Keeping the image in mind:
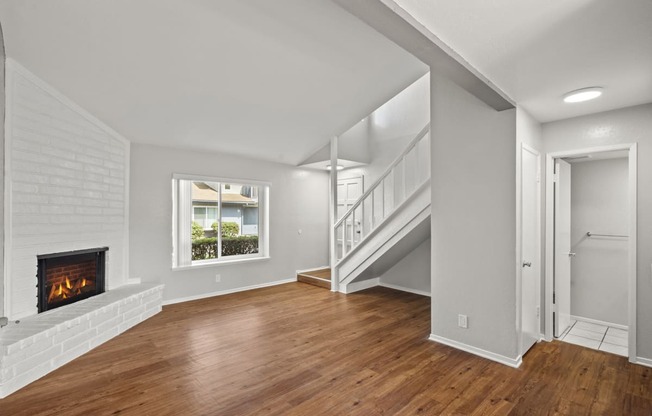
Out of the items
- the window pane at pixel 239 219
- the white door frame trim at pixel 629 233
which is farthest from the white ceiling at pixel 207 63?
the white door frame trim at pixel 629 233

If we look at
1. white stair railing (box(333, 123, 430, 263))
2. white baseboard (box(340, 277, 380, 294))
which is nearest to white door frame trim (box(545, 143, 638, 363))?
white stair railing (box(333, 123, 430, 263))

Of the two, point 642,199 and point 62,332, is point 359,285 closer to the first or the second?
point 642,199

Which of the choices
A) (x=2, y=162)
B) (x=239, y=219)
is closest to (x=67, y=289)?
(x=2, y=162)

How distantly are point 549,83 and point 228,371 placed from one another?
3594 millimetres

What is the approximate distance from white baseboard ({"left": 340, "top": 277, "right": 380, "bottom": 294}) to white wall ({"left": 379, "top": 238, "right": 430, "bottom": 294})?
0.95 feet

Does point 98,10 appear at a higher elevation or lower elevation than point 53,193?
higher

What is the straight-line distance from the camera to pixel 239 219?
5750 mm

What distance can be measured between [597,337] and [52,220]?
6.06 m

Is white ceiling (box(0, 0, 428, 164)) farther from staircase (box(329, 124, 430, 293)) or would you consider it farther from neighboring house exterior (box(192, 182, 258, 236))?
staircase (box(329, 124, 430, 293))

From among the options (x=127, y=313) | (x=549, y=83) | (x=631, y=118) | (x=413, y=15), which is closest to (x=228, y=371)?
(x=127, y=313)

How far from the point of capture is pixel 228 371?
2.72 m

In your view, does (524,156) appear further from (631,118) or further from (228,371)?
(228,371)

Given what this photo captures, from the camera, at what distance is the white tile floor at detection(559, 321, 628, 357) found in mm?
3180

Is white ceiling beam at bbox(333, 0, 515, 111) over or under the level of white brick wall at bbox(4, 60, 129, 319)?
over
